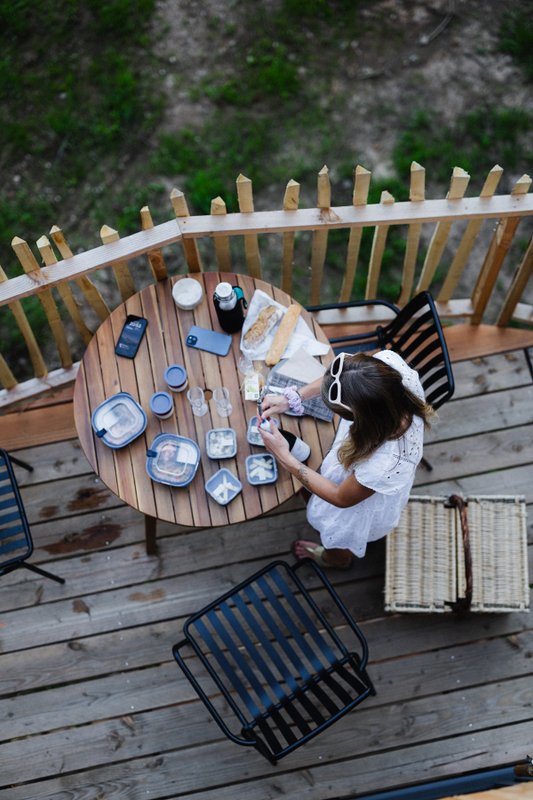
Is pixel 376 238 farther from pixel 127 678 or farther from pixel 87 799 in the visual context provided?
pixel 87 799

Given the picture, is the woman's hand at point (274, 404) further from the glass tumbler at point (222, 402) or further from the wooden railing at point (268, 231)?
the wooden railing at point (268, 231)

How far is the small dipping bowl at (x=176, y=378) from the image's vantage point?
118 inches

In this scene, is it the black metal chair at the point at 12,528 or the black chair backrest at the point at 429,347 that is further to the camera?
the black metal chair at the point at 12,528

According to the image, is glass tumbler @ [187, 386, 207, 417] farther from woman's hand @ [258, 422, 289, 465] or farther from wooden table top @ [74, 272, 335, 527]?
woman's hand @ [258, 422, 289, 465]

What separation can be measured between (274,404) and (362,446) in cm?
56

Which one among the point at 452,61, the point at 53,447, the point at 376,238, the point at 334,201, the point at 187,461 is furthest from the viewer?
the point at 452,61

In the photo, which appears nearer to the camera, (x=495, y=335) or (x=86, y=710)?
(x=86, y=710)

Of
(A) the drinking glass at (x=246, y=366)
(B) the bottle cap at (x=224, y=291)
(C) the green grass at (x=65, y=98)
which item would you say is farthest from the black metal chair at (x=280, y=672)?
(C) the green grass at (x=65, y=98)

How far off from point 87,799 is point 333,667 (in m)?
1.41

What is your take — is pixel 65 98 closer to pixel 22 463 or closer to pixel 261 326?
pixel 22 463

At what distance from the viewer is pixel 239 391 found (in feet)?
9.95

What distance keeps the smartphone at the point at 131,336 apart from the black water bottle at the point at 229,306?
14.2 inches

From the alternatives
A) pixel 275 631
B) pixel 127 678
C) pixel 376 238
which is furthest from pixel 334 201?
pixel 127 678

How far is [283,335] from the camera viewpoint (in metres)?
3.07
